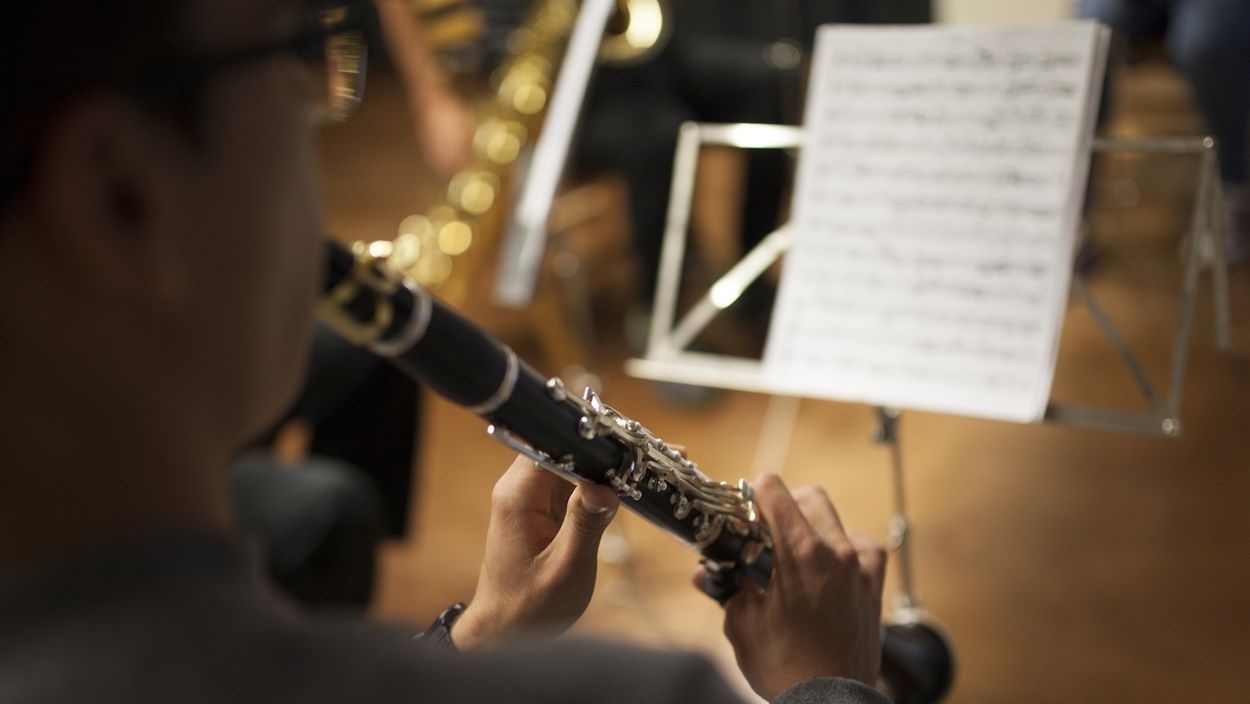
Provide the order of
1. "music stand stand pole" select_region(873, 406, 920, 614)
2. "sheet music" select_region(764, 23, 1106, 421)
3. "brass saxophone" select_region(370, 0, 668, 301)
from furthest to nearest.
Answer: "brass saxophone" select_region(370, 0, 668, 301)
"music stand stand pole" select_region(873, 406, 920, 614)
"sheet music" select_region(764, 23, 1106, 421)

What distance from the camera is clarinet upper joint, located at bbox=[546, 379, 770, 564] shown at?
0.75 metres

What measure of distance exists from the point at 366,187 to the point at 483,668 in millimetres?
3448

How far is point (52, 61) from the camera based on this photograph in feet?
1.27

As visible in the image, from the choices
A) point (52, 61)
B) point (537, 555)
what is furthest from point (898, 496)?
point (52, 61)

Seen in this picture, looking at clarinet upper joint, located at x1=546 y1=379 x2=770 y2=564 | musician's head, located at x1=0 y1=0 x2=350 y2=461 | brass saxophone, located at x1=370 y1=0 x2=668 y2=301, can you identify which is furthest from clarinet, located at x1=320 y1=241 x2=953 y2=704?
brass saxophone, located at x1=370 y1=0 x2=668 y2=301

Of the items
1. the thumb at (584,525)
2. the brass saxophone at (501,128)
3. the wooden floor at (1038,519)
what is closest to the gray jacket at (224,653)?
the thumb at (584,525)

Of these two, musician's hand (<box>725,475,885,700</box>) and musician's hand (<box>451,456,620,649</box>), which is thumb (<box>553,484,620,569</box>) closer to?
musician's hand (<box>451,456,620,649</box>)

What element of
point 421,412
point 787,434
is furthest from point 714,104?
point 421,412

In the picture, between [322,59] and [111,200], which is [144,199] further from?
[322,59]

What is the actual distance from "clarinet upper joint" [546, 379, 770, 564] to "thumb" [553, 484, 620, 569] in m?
0.01

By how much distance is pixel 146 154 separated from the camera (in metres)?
0.40

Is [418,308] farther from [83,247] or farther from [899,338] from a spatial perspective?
[899,338]

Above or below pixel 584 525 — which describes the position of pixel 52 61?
above

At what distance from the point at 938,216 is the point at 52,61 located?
92 cm
